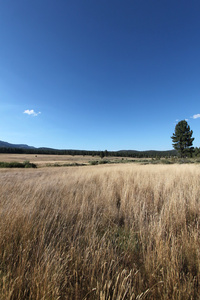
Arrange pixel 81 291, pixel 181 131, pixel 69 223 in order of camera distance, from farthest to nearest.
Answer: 1. pixel 181 131
2. pixel 69 223
3. pixel 81 291

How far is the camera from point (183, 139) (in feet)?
138

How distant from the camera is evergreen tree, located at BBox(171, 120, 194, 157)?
137 feet

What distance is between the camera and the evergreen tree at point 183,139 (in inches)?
1641

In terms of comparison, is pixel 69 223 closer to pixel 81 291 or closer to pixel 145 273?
pixel 81 291

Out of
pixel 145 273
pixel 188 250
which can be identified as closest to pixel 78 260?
pixel 145 273

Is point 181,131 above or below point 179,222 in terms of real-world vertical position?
above

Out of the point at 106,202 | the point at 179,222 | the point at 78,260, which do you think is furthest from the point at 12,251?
the point at 179,222

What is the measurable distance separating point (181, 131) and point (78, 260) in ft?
166

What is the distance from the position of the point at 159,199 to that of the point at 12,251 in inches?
133

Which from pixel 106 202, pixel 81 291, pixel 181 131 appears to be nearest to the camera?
pixel 81 291

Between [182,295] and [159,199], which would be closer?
[182,295]

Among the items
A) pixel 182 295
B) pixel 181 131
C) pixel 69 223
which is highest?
pixel 181 131

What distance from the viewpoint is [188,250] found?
1.52 meters

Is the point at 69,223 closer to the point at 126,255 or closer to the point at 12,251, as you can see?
the point at 12,251
